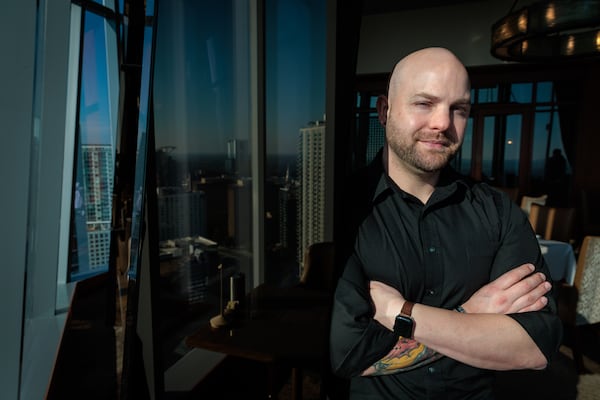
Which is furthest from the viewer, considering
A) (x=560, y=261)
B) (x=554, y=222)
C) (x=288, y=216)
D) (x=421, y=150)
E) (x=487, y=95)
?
(x=487, y=95)

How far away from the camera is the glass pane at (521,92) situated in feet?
18.3

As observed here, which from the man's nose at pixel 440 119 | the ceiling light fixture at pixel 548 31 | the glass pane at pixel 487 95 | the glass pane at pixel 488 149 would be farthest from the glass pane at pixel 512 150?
the man's nose at pixel 440 119

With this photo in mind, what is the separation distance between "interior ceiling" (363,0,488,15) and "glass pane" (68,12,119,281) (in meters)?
3.90

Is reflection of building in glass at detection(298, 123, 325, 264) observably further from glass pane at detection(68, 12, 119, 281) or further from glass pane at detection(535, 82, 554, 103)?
glass pane at detection(535, 82, 554, 103)

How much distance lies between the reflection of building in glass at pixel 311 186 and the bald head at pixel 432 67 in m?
1.96

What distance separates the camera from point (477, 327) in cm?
95

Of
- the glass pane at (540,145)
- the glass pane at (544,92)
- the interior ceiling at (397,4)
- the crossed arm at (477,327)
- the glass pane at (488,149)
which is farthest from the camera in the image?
the glass pane at (488,149)

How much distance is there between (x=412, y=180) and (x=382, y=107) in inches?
9.4

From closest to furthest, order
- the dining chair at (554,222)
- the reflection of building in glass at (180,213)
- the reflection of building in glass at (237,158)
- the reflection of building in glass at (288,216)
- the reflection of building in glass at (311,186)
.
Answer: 1. the reflection of building in glass at (180,213)
2. the reflection of building in glass at (237,158)
3. the reflection of building in glass at (311,186)
4. the reflection of building in glass at (288,216)
5. the dining chair at (554,222)

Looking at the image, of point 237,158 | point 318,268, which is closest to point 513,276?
point 318,268

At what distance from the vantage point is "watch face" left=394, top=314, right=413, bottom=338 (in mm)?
962

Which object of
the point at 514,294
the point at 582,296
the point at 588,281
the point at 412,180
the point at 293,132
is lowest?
the point at 582,296

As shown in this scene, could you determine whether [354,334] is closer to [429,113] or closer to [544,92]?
[429,113]

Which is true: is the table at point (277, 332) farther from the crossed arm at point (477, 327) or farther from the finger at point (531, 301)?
the finger at point (531, 301)
